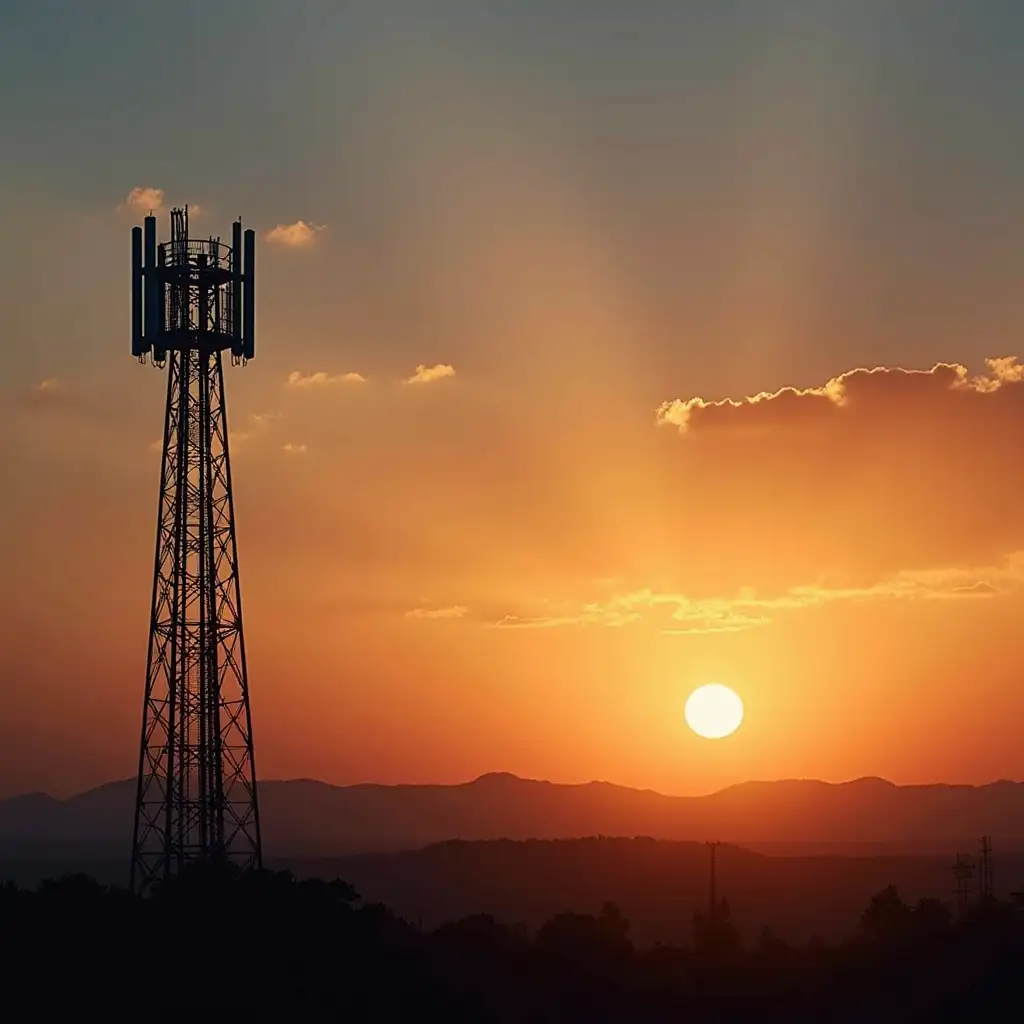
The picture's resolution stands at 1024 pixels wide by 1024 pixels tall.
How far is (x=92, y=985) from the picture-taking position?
5234 centimetres

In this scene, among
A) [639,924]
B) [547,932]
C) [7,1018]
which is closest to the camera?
[7,1018]

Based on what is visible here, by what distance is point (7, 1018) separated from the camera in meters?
50.1

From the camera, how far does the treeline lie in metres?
52.9

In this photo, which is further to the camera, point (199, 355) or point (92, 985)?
point (199, 355)

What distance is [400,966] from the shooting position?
57.5m

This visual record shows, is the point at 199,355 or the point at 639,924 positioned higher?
the point at 199,355

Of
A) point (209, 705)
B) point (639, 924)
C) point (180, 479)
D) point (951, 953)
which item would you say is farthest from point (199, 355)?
point (639, 924)

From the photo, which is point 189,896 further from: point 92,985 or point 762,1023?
point 762,1023

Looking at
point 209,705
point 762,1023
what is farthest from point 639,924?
point 209,705

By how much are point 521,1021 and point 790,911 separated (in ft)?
438

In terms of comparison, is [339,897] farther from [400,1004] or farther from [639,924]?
[639,924]

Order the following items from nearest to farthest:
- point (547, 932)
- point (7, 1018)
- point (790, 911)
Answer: point (7, 1018) → point (547, 932) → point (790, 911)

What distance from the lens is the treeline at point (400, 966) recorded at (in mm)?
52906

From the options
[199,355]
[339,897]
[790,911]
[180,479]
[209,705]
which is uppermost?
[199,355]
